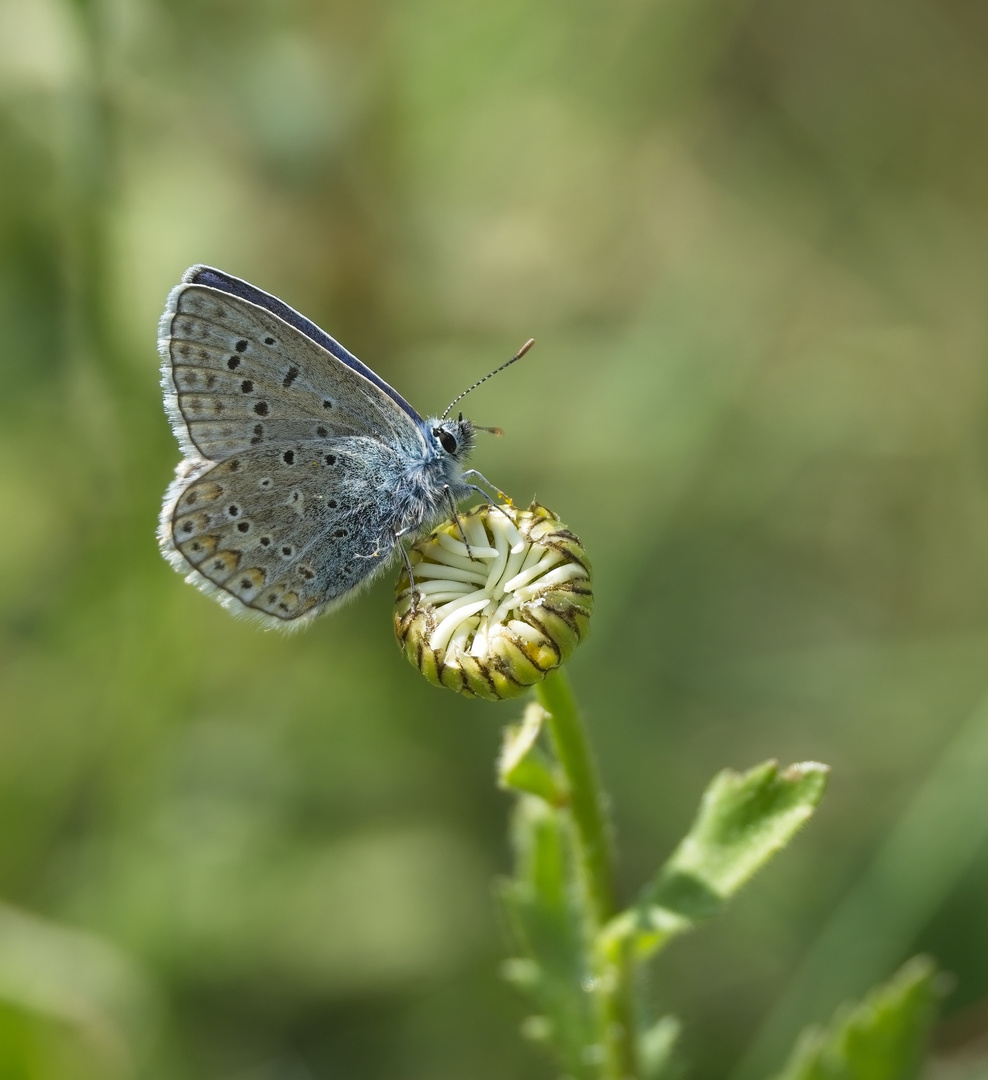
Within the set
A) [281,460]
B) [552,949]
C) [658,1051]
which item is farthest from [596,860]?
[281,460]

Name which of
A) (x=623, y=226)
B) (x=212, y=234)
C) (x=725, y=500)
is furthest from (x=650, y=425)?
(x=212, y=234)

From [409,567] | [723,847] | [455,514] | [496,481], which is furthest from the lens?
[496,481]

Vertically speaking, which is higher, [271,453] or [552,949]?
[271,453]

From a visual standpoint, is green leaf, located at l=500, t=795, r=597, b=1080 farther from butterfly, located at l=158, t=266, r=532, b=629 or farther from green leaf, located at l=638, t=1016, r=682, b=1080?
butterfly, located at l=158, t=266, r=532, b=629

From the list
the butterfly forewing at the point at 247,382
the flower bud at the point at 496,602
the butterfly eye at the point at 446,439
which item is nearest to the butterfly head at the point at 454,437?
the butterfly eye at the point at 446,439

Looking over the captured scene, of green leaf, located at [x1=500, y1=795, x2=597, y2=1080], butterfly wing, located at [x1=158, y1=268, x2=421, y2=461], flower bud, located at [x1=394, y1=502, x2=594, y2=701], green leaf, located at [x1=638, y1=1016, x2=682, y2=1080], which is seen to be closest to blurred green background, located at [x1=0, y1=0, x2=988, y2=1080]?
butterfly wing, located at [x1=158, y1=268, x2=421, y2=461]

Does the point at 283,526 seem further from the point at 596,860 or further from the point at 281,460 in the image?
the point at 596,860
